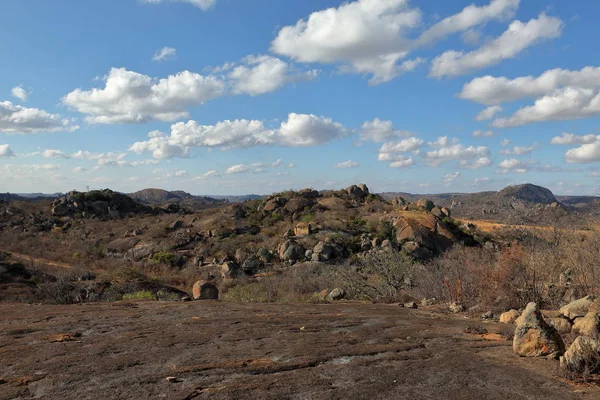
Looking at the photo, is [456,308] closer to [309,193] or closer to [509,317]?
[509,317]

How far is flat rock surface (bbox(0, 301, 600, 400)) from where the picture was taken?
16.6ft

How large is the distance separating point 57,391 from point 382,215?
34030mm

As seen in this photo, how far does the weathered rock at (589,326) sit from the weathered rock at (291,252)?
23.9 m

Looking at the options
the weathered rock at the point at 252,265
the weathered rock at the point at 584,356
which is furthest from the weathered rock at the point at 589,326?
the weathered rock at the point at 252,265

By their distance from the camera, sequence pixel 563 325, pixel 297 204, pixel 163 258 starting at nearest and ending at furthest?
pixel 563 325 < pixel 163 258 < pixel 297 204

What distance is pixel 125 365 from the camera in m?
5.89

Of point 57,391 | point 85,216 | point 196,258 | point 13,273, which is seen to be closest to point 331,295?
point 57,391

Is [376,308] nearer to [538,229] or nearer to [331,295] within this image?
[331,295]

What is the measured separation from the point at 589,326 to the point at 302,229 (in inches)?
1134

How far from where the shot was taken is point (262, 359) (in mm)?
6160

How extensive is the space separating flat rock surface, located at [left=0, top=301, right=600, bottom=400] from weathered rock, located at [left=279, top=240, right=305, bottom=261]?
68.0 feet

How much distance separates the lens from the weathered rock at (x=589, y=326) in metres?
6.23

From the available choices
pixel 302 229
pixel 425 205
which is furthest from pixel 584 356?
pixel 425 205

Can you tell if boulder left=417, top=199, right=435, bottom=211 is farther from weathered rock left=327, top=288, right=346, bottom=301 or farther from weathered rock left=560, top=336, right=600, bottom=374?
weathered rock left=560, top=336, right=600, bottom=374
